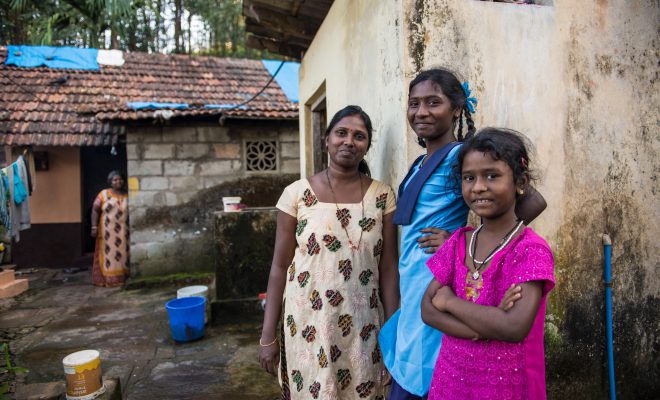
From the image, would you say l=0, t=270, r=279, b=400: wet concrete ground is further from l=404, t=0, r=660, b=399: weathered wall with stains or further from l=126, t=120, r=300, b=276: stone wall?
l=404, t=0, r=660, b=399: weathered wall with stains

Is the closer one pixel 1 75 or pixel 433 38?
pixel 433 38

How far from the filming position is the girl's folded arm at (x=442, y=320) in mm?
1339

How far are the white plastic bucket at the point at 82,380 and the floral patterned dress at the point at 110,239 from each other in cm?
523

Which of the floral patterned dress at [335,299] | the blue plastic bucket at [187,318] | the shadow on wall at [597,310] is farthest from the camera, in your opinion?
the blue plastic bucket at [187,318]

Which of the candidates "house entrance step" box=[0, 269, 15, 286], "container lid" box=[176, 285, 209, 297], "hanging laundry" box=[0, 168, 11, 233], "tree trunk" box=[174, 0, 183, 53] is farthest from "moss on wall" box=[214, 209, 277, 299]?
"tree trunk" box=[174, 0, 183, 53]

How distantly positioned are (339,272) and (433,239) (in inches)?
20.1

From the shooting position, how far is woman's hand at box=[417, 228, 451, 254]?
166 centimetres

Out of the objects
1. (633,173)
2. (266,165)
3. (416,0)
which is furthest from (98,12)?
(633,173)

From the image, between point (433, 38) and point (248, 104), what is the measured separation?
273 inches

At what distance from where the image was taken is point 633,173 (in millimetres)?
2631

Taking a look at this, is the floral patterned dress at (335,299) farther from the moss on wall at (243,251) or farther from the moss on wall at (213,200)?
the moss on wall at (213,200)

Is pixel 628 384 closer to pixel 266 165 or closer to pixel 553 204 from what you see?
pixel 553 204

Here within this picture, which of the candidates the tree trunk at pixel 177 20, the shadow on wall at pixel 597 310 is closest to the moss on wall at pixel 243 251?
the shadow on wall at pixel 597 310

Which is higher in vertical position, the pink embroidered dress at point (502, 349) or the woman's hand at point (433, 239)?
the woman's hand at point (433, 239)
